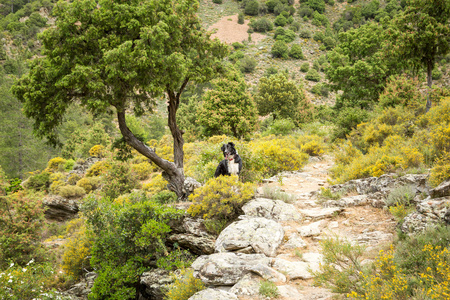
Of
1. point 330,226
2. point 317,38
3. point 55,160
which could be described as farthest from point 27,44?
point 330,226

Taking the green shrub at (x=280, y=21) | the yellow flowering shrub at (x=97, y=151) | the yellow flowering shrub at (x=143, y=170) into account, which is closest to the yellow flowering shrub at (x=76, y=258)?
the yellow flowering shrub at (x=143, y=170)

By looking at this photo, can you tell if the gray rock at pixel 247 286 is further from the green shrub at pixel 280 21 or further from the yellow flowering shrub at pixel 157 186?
the green shrub at pixel 280 21

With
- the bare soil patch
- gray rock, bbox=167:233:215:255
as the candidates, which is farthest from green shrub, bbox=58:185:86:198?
the bare soil patch

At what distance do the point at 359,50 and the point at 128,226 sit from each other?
800 inches

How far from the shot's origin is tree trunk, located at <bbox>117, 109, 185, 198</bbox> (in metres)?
8.66

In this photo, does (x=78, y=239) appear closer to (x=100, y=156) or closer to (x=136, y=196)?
(x=136, y=196)

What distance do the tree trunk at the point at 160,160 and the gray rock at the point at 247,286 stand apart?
535 centimetres

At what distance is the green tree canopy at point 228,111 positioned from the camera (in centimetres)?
2092

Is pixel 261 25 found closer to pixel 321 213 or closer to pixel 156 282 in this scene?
pixel 321 213

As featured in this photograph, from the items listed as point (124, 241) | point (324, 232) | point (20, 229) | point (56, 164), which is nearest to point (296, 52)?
point (56, 164)

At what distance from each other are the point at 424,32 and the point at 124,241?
1198 cm

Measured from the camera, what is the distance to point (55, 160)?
998 inches

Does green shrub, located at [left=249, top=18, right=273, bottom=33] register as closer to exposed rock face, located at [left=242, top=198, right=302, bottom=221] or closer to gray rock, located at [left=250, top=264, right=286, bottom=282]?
exposed rock face, located at [left=242, top=198, right=302, bottom=221]

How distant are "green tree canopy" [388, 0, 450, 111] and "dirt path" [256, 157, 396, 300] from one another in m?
6.86
